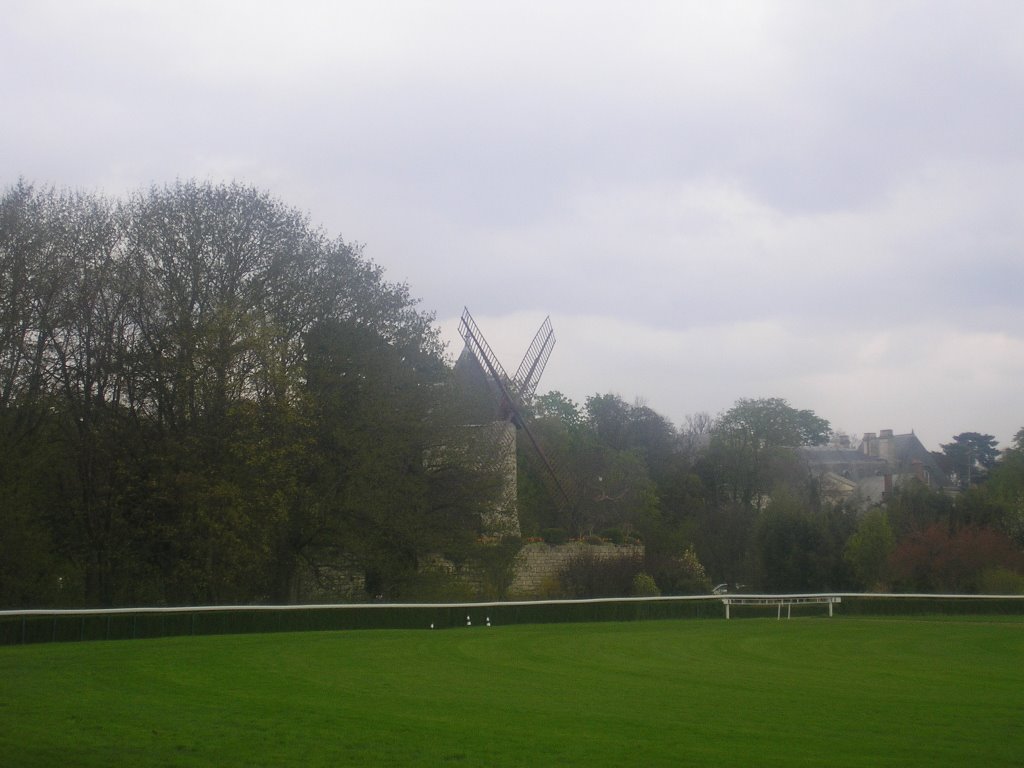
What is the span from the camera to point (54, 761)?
294 inches

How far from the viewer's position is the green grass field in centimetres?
822

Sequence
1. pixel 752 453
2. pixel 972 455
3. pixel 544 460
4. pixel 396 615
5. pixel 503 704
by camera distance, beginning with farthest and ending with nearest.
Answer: pixel 972 455, pixel 752 453, pixel 544 460, pixel 396 615, pixel 503 704

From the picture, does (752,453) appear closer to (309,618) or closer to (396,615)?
(396,615)

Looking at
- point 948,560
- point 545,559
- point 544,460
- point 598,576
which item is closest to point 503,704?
point 598,576

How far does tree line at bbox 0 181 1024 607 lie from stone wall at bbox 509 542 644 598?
15.6ft

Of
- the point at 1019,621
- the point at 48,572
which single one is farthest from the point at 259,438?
the point at 1019,621

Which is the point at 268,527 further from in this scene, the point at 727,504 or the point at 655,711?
the point at 727,504

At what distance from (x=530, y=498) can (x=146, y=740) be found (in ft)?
140

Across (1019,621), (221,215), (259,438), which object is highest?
(221,215)

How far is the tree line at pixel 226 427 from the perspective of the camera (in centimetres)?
2839

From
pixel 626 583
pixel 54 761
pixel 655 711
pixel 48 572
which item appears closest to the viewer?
pixel 54 761

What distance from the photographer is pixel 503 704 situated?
1102cm

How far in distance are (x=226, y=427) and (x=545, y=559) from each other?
1771cm

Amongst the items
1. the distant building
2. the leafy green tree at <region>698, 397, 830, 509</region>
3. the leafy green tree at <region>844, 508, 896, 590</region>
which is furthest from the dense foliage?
the distant building
